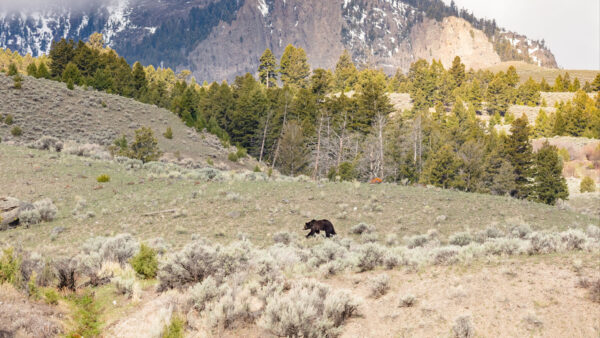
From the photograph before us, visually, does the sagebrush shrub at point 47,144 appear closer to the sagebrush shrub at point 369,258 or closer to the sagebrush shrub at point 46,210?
the sagebrush shrub at point 46,210

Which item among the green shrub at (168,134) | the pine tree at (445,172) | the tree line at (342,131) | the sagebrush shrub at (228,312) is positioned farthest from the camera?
the green shrub at (168,134)

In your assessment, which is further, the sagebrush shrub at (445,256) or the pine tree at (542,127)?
the pine tree at (542,127)

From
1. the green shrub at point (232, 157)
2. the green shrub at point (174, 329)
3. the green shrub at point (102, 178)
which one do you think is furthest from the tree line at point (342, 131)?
the green shrub at point (174, 329)

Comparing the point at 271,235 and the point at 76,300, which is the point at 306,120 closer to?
the point at 271,235

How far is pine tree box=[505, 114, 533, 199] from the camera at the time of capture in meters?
40.2

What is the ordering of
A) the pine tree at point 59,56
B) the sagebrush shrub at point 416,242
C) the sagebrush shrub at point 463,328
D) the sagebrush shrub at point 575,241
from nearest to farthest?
1. the sagebrush shrub at point 463,328
2. the sagebrush shrub at point 575,241
3. the sagebrush shrub at point 416,242
4. the pine tree at point 59,56

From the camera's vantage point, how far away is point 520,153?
41.0m

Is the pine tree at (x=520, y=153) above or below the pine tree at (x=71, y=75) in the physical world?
below

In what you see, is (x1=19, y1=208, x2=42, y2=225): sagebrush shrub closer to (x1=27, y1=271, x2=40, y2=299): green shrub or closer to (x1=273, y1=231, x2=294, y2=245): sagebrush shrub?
(x1=273, y1=231, x2=294, y2=245): sagebrush shrub

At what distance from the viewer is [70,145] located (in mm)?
31031

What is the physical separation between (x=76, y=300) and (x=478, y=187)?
34191 millimetres

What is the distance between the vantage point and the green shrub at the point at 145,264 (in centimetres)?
864

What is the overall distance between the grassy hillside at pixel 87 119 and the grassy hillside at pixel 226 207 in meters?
16.3

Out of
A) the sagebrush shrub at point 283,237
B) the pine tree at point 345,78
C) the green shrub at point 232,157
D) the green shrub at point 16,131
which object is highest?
the pine tree at point 345,78
